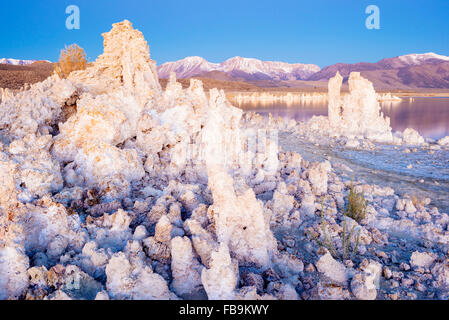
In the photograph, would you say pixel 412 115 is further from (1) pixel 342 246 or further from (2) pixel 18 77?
(2) pixel 18 77

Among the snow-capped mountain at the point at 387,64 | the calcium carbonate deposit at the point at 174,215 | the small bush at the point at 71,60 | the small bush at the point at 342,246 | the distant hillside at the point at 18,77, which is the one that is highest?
the snow-capped mountain at the point at 387,64

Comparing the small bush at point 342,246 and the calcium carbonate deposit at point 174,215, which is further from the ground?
the calcium carbonate deposit at point 174,215

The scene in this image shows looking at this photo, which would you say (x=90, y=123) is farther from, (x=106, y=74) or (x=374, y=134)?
(x=374, y=134)

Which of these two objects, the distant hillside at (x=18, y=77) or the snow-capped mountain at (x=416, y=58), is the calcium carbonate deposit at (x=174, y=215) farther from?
the snow-capped mountain at (x=416, y=58)

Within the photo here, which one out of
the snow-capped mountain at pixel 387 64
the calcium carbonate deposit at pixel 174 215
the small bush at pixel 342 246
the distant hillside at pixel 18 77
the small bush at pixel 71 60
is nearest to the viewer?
the calcium carbonate deposit at pixel 174 215

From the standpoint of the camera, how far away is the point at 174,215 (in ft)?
7.66

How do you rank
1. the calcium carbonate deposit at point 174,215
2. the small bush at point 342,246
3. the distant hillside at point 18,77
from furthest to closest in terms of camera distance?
the distant hillside at point 18,77
the small bush at point 342,246
the calcium carbonate deposit at point 174,215

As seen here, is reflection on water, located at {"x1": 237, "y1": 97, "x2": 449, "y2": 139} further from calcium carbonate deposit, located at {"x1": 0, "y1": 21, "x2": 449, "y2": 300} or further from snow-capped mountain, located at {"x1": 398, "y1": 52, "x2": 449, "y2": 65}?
snow-capped mountain, located at {"x1": 398, "y1": 52, "x2": 449, "y2": 65}

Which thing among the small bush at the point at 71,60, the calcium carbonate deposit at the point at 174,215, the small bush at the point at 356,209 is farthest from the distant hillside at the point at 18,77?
the small bush at the point at 356,209

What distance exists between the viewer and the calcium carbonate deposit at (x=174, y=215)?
1.70 meters

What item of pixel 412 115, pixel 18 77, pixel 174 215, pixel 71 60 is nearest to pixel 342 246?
pixel 174 215

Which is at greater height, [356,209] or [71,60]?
[71,60]

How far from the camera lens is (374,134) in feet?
33.1

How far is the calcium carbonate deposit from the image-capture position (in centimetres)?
170
